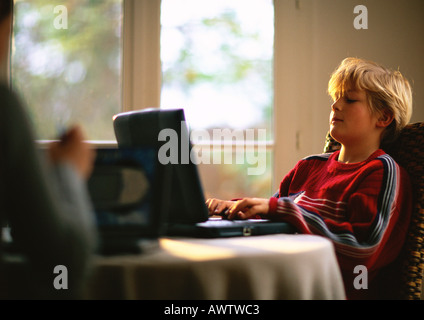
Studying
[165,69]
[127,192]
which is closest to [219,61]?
[165,69]

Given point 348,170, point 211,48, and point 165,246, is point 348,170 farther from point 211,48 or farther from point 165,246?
point 211,48

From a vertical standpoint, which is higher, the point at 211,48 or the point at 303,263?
the point at 211,48

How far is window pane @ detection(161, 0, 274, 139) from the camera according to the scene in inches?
98.2

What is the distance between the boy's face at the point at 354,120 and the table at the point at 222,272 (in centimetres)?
65

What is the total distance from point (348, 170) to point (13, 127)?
3.78 ft

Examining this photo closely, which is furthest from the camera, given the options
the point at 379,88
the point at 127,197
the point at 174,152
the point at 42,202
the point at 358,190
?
the point at 379,88

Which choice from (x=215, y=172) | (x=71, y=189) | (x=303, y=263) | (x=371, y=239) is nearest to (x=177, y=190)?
(x=303, y=263)

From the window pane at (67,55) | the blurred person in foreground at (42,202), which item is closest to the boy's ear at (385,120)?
the blurred person in foreground at (42,202)

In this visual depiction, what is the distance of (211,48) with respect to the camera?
255 cm

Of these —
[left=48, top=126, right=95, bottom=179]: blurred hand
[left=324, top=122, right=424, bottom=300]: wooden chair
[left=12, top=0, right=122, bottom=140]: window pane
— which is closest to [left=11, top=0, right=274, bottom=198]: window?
[left=12, top=0, right=122, bottom=140]: window pane

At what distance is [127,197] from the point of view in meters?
0.79

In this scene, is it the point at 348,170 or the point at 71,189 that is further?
the point at 348,170

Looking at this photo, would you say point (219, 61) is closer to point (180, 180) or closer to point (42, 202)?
point (180, 180)

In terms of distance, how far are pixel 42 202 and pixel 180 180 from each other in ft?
1.51
